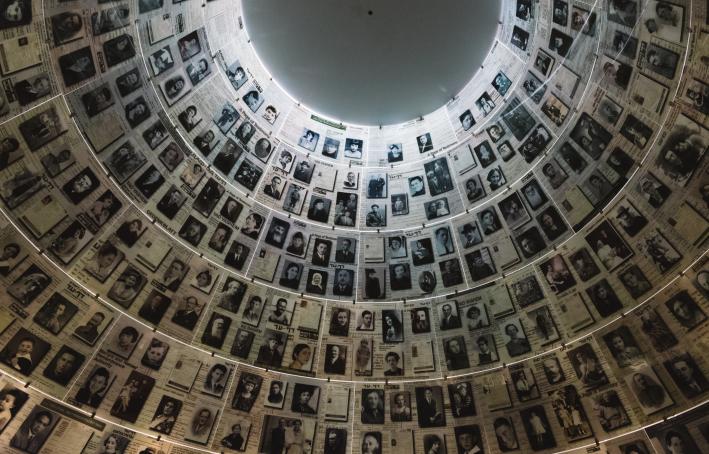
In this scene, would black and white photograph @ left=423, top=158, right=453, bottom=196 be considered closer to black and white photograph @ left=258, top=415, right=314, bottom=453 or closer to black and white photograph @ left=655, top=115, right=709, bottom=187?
black and white photograph @ left=655, top=115, right=709, bottom=187

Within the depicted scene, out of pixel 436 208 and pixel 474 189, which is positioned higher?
pixel 474 189

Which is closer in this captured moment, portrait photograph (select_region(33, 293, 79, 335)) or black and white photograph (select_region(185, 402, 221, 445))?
portrait photograph (select_region(33, 293, 79, 335))

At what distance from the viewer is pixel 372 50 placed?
48.2 feet

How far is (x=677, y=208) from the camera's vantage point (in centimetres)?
1080

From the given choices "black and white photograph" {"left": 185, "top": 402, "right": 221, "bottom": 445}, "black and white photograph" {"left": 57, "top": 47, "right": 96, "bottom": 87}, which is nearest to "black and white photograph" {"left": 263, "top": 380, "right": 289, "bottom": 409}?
"black and white photograph" {"left": 185, "top": 402, "right": 221, "bottom": 445}

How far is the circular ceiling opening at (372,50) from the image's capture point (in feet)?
45.9

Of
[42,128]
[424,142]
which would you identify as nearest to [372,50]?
[424,142]

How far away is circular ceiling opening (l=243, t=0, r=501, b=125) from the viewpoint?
13984mm

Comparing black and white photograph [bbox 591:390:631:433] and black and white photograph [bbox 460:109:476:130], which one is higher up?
black and white photograph [bbox 460:109:476:130]

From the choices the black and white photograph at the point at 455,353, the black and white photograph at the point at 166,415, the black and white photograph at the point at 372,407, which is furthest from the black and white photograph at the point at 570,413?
the black and white photograph at the point at 166,415

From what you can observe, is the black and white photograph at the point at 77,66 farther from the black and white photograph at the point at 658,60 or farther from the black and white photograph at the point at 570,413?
the black and white photograph at the point at 570,413

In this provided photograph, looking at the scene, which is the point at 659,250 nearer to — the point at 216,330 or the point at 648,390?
the point at 648,390

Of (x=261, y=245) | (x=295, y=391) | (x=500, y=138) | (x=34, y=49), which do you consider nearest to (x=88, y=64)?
(x=34, y=49)

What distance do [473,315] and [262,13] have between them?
30.7 feet
